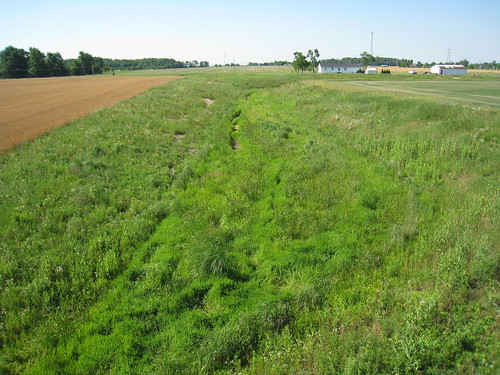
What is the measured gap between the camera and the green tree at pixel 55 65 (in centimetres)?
11431

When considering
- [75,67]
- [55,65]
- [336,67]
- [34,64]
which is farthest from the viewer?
[336,67]

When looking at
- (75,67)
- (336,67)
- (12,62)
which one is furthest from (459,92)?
(75,67)

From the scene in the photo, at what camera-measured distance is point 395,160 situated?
14.9 metres

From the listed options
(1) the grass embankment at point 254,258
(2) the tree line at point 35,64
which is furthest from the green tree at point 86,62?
(1) the grass embankment at point 254,258

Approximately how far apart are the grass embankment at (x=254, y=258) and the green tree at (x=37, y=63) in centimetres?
12017

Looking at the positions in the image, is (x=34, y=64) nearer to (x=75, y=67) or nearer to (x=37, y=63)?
(x=37, y=63)

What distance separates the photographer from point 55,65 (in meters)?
117

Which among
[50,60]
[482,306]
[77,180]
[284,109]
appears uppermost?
[50,60]

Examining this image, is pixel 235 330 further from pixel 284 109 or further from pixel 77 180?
pixel 284 109

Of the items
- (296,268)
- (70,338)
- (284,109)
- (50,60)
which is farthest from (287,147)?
(50,60)

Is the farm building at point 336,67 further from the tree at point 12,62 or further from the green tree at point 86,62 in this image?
the tree at point 12,62

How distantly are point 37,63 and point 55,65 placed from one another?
8.79 m

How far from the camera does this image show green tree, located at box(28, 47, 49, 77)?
355ft

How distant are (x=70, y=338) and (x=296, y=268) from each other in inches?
190
